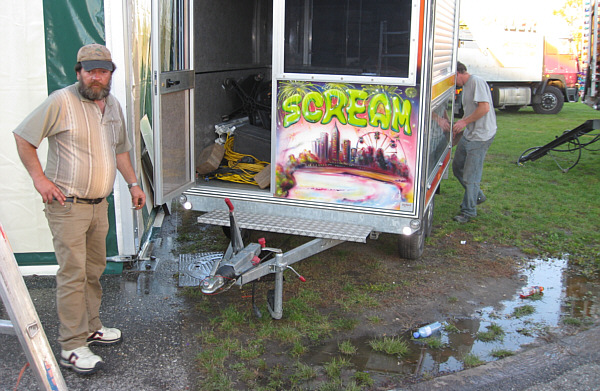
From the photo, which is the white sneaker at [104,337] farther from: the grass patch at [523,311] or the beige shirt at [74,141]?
the grass patch at [523,311]

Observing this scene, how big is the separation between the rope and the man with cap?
219cm

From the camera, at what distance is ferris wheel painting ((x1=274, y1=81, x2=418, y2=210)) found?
466cm

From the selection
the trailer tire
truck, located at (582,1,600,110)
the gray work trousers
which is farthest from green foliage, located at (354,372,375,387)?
truck, located at (582,1,600,110)

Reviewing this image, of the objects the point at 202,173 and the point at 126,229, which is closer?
the point at 126,229

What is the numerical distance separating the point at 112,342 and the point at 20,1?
9.06ft

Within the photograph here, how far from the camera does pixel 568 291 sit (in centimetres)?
523

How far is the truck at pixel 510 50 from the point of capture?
17266mm

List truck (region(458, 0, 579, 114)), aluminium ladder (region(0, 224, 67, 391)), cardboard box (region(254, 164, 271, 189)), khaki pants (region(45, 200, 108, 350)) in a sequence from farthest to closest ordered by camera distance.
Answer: truck (region(458, 0, 579, 114)) → cardboard box (region(254, 164, 271, 189)) → khaki pants (region(45, 200, 108, 350)) → aluminium ladder (region(0, 224, 67, 391))

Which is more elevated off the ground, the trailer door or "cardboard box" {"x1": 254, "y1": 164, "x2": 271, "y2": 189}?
the trailer door

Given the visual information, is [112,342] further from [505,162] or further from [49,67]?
[505,162]

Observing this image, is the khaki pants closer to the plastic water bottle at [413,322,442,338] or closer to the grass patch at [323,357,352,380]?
the grass patch at [323,357,352,380]

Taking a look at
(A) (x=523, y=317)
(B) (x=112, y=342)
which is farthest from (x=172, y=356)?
(A) (x=523, y=317)

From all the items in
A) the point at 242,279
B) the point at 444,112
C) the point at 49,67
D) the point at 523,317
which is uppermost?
the point at 49,67

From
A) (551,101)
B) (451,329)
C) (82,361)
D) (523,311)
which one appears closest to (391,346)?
(451,329)
